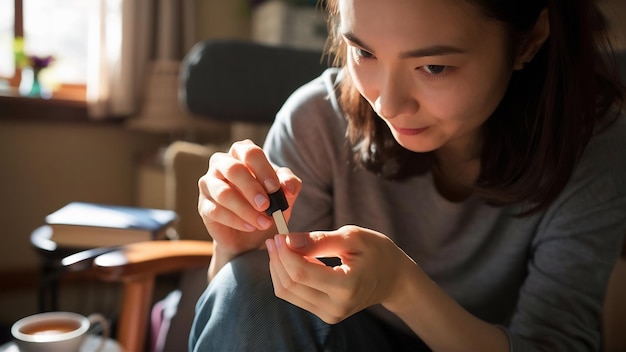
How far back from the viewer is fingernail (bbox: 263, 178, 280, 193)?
573 mm

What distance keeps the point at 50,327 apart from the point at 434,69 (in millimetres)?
718

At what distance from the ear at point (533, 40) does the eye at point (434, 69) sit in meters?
0.13

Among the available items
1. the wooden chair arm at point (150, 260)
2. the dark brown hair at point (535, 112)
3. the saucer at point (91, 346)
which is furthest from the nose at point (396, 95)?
the saucer at point (91, 346)

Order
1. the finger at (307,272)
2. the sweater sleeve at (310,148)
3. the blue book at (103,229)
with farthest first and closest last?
the blue book at (103,229) → the sweater sleeve at (310,148) → the finger at (307,272)

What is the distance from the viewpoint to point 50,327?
88 centimetres

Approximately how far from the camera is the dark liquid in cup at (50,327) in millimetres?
860

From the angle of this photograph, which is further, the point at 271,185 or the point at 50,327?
the point at 50,327

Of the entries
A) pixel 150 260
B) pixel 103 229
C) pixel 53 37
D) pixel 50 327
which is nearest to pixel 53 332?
pixel 50 327

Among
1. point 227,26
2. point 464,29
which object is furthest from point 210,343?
point 227,26

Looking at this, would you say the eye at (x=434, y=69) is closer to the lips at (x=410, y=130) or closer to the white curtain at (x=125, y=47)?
the lips at (x=410, y=130)

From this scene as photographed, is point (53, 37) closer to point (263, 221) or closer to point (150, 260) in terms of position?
point (150, 260)

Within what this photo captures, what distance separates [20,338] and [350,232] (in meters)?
0.57

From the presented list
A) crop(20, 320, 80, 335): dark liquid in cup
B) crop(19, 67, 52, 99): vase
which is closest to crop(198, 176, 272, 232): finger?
crop(20, 320, 80, 335): dark liquid in cup

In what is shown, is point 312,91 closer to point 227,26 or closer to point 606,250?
point 606,250
